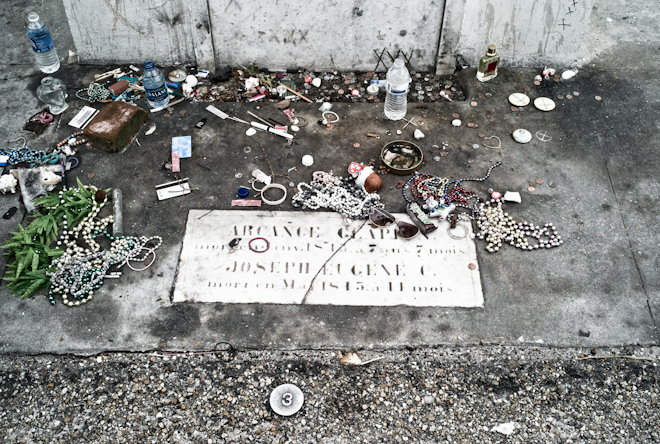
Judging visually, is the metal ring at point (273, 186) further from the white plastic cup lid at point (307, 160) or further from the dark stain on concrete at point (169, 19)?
the dark stain on concrete at point (169, 19)

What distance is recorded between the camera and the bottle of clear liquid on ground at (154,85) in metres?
5.58

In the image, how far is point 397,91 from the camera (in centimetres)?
548

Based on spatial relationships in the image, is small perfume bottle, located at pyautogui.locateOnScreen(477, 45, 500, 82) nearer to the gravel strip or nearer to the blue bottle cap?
the blue bottle cap

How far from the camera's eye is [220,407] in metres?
3.79

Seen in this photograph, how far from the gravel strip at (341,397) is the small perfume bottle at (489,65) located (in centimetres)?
335

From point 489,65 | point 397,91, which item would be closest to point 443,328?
point 397,91

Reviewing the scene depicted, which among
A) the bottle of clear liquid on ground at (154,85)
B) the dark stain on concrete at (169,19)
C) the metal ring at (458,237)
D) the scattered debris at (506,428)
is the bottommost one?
the scattered debris at (506,428)

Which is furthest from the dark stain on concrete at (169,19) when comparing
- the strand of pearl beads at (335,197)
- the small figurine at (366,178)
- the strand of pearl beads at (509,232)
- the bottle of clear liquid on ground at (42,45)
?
the strand of pearl beads at (509,232)

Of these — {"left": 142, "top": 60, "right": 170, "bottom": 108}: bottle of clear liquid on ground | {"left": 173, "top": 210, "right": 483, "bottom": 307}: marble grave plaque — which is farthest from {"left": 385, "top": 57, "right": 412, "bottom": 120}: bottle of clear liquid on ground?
{"left": 142, "top": 60, "right": 170, "bottom": 108}: bottle of clear liquid on ground

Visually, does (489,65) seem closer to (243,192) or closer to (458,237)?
(458,237)

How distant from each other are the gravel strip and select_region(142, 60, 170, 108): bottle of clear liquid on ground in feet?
9.51

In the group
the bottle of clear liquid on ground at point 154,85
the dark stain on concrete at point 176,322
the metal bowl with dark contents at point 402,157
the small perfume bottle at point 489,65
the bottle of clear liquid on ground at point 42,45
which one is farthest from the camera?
the small perfume bottle at point 489,65

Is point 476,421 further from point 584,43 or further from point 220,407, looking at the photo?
point 584,43

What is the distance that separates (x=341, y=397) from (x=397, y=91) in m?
3.19
